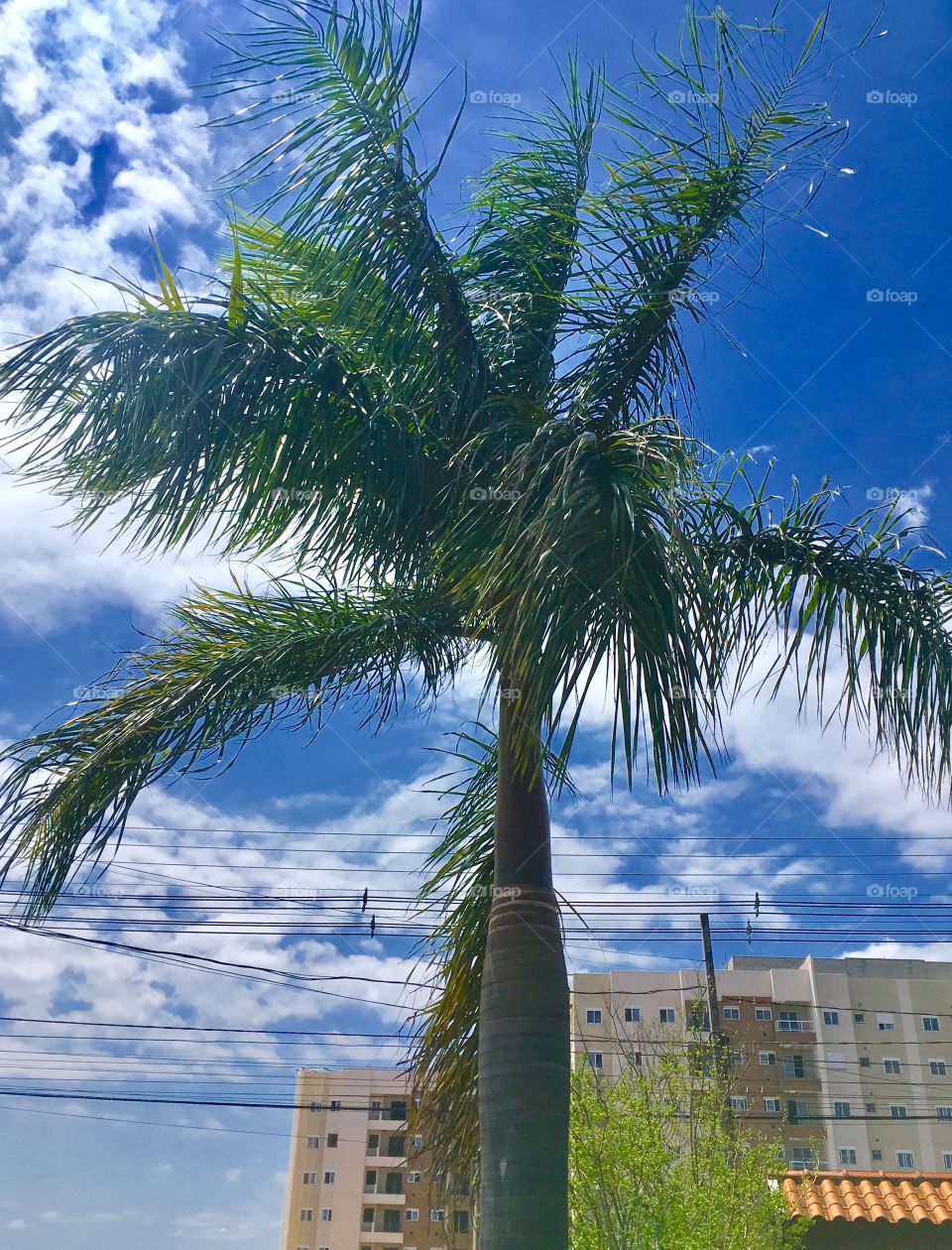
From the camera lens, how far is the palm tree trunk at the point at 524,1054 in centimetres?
520

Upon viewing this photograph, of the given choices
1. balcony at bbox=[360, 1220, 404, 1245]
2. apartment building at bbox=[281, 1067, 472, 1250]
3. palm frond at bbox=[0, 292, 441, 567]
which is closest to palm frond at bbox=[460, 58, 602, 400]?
palm frond at bbox=[0, 292, 441, 567]

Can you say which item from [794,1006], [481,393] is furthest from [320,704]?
[794,1006]

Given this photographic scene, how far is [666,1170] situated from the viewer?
1154cm

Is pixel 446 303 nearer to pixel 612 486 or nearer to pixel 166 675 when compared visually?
pixel 612 486

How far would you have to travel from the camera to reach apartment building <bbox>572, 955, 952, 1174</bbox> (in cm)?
6944

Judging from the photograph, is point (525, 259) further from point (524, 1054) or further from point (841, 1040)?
point (841, 1040)

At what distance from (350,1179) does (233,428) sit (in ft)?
258

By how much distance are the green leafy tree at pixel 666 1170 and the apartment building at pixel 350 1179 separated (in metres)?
63.4

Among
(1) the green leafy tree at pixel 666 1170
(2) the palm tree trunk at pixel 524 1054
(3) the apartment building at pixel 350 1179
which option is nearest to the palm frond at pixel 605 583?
(2) the palm tree trunk at pixel 524 1054

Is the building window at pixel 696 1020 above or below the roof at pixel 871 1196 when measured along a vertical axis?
above

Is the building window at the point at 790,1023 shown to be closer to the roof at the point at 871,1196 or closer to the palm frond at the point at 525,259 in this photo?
the roof at the point at 871,1196

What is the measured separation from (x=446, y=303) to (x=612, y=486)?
6.06 ft

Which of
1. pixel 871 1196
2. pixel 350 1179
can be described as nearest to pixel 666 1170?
pixel 871 1196

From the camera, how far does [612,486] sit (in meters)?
5.32
